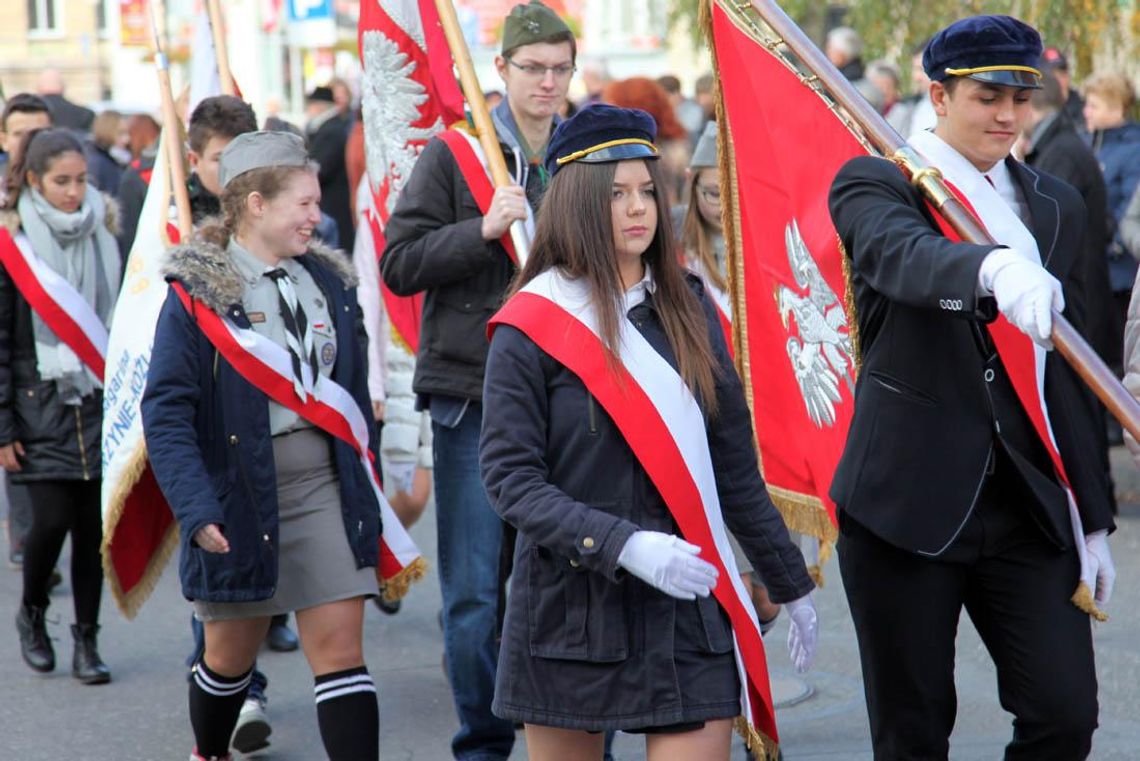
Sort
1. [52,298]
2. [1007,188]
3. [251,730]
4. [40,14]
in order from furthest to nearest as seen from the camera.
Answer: [40,14] → [52,298] → [251,730] → [1007,188]

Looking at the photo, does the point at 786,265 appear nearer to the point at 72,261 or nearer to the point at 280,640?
the point at 280,640

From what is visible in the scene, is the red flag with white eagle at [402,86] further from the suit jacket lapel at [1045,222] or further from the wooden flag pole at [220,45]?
the suit jacket lapel at [1045,222]

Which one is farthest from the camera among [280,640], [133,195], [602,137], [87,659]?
[133,195]

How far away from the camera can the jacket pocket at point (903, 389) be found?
149 inches

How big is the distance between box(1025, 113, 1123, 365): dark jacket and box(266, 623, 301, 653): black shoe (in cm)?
401

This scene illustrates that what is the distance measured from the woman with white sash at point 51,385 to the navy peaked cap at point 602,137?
3.42 metres

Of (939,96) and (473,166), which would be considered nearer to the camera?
(939,96)

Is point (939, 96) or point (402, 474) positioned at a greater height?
point (939, 96)

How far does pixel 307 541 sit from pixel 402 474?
7.58 ft

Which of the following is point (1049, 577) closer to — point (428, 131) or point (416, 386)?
point (416, 386)

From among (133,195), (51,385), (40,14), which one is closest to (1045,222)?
(51,385)

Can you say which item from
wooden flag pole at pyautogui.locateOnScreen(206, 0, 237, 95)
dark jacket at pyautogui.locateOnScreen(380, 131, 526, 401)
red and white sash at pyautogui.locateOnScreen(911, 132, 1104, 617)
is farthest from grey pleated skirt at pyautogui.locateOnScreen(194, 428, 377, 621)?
wooden flag pole at pyautogui.locateOnScreen(206, 0, 237, 95)

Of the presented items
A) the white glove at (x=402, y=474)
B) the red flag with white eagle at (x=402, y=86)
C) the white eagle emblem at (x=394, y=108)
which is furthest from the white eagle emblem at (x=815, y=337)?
the white glove at (x=402, y=474)

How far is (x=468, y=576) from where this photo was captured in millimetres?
5125
